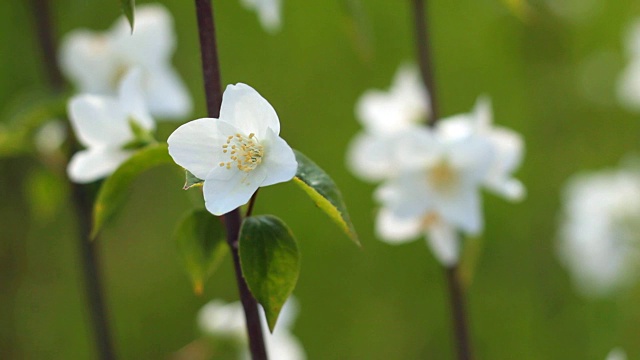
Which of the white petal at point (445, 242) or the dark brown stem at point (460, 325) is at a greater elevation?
the white petal at point (445, 242)

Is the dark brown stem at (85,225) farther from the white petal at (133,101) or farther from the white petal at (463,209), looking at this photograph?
the white petal at (463,209)

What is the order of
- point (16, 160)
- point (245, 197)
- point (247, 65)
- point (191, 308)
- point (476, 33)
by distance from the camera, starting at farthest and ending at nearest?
1. point (476, 33)
2. point (247, 65)
3. point (16, 160)
4. point (191, 308)
5. point (245, 197)

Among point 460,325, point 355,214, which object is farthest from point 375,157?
point 355,214

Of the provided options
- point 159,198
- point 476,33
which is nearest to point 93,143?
point 159,198

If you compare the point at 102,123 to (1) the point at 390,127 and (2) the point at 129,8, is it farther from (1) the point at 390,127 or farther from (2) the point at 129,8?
(1) the point at 390,127

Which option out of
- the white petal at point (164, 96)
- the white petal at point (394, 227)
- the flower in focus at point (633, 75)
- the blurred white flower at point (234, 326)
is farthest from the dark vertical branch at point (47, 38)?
the flower in focus at point (633, 75)

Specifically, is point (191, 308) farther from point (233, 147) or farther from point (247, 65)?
point (233, 147)

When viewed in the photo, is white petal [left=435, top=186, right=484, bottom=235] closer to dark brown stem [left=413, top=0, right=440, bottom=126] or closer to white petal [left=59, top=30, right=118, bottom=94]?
dark brown stem [left=413, top=0, right=440, bottom=126]

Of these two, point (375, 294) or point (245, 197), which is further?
point (375, 294)
